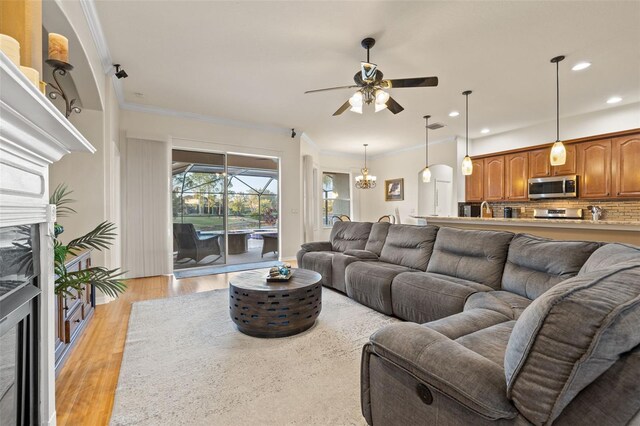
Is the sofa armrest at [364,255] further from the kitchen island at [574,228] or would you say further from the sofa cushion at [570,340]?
the sofa cushion at [570,340]

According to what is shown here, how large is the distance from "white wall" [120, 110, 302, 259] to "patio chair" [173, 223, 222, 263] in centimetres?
134

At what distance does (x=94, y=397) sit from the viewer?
1.78m

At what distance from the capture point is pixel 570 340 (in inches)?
30.4

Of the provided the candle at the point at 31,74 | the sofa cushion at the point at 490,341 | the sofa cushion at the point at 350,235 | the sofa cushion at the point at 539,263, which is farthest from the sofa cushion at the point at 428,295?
the candle at the point at 31,74

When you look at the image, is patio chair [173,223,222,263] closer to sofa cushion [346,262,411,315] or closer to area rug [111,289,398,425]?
area rug [111,289,398,425]

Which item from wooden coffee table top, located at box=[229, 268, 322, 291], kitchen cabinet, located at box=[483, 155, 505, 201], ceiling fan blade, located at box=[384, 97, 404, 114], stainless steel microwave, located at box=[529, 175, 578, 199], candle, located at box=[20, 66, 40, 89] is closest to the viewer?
candle, located at box=[20, 66, 40, 89]

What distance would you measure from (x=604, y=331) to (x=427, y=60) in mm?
3287

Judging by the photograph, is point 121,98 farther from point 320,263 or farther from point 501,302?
point 501,302

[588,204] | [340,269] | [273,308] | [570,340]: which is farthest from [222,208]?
[588,204]

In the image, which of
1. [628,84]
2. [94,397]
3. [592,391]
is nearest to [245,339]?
[94,397]

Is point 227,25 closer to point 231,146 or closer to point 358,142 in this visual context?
point 231,146

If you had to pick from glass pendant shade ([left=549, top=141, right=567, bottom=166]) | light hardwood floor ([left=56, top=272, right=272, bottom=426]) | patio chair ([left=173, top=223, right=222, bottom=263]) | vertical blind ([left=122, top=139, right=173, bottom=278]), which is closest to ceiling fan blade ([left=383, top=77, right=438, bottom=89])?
glass pendant shade ([left=549, top=141, right=567, bottom=166])

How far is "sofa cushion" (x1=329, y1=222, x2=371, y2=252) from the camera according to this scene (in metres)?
4.46

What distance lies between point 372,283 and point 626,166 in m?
4.72
